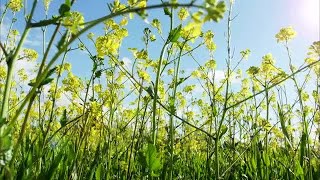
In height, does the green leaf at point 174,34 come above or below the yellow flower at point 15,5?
below

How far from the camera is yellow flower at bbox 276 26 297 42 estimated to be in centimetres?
388

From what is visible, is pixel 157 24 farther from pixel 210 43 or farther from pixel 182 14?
pixel 210 43

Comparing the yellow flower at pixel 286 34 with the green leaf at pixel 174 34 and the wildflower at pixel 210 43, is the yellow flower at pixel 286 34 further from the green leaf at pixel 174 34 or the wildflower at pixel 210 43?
the green leaf at pixel 174 34

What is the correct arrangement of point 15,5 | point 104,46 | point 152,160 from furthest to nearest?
point 15,5 < point 104,46 < point 152,160

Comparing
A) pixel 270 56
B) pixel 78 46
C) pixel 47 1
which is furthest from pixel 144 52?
pixel 270 56

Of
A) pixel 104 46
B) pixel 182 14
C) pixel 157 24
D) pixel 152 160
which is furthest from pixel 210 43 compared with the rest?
pixel 152 160

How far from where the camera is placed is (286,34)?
390cm

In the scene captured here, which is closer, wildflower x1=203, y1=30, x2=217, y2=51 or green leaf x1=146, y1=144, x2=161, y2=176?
green leaf x1=146, y1=144, x2=161, y2=176

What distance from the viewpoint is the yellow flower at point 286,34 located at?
153 inches

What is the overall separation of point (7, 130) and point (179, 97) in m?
5.60

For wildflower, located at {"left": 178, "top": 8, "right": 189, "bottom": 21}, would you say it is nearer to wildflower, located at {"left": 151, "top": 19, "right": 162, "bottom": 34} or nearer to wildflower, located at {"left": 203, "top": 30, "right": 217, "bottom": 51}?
wildflower, located at {"left": 151, "top": 19, "right": 162, "bottom": 34}

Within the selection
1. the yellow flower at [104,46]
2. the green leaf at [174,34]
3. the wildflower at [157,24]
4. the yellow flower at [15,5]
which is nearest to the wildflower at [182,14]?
the wildflower at [157,24]

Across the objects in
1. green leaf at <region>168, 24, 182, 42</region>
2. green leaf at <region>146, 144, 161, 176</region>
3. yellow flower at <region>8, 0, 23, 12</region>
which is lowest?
green leaf at <region>146, 144, 161, 176</region>

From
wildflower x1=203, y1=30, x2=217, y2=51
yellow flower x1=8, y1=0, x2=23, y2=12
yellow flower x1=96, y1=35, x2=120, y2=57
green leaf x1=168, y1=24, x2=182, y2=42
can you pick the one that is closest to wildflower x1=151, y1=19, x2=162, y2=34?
yellow flower x1=96, y1=35, x2=120, y2=57
